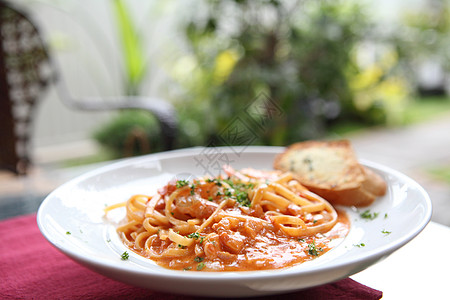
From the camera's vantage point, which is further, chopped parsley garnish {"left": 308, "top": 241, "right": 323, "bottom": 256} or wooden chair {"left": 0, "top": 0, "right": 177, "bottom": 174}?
wooden chair {"left": 0, "top": 0, "right": 177, "bottom": 174}

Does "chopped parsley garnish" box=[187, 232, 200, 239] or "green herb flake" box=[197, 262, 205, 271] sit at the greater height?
"chopped parsley garnish" box=[187, 232, 200, 239]

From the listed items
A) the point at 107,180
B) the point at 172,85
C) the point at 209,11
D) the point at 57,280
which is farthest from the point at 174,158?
the point at 172,85

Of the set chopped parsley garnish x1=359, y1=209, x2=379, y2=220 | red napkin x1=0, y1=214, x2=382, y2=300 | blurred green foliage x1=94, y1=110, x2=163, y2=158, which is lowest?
blurred green foliage x1=94, y1=110, x2=163, y2=158

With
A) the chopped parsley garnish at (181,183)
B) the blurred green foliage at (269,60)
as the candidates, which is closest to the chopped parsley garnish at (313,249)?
the chopped parsley garnish at (181,183)

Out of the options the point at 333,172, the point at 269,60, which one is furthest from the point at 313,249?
the point at 269,60

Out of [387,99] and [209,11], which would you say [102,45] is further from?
[387,99]

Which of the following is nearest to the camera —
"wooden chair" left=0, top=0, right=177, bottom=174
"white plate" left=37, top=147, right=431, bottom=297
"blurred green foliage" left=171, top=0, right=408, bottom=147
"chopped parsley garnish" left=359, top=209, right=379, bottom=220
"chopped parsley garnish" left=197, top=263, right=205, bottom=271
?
"white plate" left=37, top=147, right=431, bottom=297

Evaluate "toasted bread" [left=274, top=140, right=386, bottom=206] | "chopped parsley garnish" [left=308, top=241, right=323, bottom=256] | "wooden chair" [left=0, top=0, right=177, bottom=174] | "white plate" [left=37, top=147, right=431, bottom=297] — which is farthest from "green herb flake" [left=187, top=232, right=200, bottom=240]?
"wooden chair" [left=0, top=0, right=177, bottom=174]

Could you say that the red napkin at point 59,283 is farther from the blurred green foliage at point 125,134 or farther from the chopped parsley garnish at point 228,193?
the blurred green foliage at point 125,134

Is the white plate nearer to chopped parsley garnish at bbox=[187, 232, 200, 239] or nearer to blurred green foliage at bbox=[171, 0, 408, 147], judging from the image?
chopped parsley garnish at bbox=[187, 232, 200, 239]
